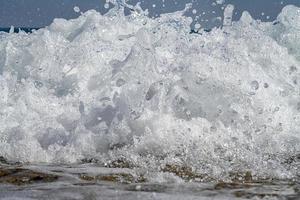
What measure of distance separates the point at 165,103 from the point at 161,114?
0.20m

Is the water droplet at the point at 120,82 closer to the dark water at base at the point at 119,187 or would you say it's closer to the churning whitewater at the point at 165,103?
the churning whitewater at the point at 165,103

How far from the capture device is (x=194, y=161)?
4.05 m

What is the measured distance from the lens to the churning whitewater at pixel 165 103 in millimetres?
4445

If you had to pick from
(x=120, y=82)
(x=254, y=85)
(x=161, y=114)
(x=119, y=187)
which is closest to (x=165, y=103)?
(x=161, y=114)

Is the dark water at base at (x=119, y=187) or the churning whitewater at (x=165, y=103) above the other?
the churning whitewater at (x=165, y=103)

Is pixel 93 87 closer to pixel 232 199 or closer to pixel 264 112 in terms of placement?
pixel 264 112

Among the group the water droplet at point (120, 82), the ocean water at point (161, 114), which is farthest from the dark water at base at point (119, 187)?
the water droplet at point (120, 82)

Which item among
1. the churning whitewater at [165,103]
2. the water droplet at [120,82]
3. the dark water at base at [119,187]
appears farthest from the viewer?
the water droplet at [120,82]

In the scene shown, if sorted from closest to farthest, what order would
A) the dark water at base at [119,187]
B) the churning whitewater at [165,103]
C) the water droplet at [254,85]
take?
the dark water at base at [119,187] < the churning whitewater at [165,103] < the water droplet at [254,85]

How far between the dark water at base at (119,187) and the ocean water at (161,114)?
0.5 inches

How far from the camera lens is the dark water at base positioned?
309cm

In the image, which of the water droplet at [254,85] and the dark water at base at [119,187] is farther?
the water droplet at [254,85]

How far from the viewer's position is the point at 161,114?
5.09 m

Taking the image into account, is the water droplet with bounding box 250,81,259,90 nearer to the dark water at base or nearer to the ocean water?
the ocean water
